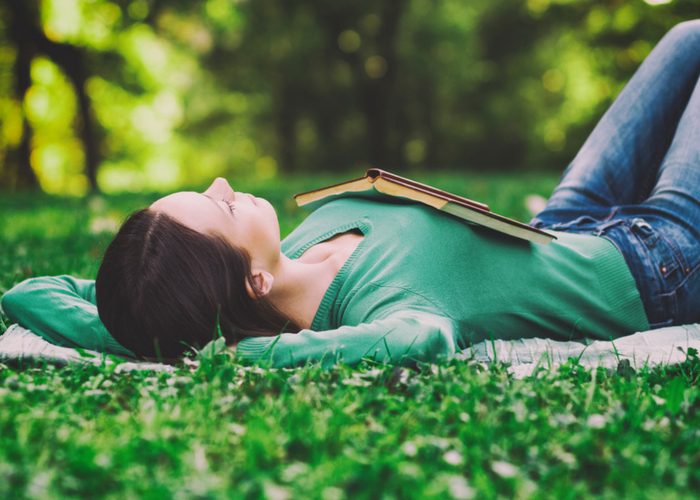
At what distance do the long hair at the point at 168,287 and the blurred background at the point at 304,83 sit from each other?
1609cm

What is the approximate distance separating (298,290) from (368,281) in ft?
1.05

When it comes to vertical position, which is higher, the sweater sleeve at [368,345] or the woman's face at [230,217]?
the woman's face at [230,217]

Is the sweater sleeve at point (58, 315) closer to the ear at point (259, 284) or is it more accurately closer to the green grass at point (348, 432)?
the green grass at point (348, 432)

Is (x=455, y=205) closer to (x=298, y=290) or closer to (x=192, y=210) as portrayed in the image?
(x=298, y=290)

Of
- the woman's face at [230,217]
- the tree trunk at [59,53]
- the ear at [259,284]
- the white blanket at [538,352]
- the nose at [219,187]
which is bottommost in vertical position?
the white blanket at [538,352]

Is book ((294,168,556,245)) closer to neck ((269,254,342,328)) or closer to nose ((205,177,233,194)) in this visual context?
neck ((269,254,342,328))

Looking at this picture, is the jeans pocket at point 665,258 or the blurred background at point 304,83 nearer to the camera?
the jeans pocket at point 665,258

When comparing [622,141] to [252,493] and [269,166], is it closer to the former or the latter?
[252,493]

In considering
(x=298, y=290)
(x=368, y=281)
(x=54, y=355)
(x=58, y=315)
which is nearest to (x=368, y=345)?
(x=368, y=281)

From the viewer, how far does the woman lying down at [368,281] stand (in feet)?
8.52

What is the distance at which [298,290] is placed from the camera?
2.98m

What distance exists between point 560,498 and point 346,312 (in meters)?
1.34

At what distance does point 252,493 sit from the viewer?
1.66 metres

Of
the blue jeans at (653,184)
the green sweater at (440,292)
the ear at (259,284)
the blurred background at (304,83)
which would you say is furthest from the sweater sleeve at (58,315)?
the blurred background at (304,83)
